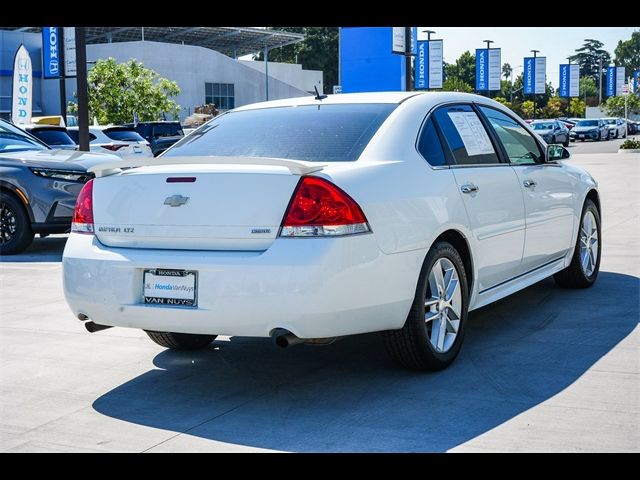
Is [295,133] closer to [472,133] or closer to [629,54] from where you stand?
[472,133]

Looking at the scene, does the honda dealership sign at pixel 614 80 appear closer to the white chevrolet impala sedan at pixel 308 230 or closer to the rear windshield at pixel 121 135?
the rear windshield at pixel 121 135

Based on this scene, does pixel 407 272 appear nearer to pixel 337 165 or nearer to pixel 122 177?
pixel 337 165

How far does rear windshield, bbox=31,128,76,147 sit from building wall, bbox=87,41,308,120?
165ft

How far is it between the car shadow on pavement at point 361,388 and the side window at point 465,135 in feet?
3.94

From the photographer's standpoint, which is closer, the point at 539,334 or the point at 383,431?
the point at 383,431

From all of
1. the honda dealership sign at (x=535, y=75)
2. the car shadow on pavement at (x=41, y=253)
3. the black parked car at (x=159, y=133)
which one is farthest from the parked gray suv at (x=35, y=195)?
the honda dealership sign at (x=535, y=75)

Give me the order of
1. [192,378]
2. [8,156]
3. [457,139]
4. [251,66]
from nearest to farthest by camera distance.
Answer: [192,378] < [457,139] < [8,156] < [251,66]

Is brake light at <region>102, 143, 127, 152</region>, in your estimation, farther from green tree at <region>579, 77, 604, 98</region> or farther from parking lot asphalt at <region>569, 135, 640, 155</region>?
green tree at <region>579, 77, 604, 98</region>

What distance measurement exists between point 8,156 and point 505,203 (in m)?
7.13

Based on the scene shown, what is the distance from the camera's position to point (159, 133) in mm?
27719

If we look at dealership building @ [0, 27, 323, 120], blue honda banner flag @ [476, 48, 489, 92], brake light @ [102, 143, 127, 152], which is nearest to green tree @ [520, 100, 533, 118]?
dealership building @ [0, 27, 323, 120]

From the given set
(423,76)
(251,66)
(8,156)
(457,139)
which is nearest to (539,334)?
(457,139)

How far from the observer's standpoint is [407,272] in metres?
4.82

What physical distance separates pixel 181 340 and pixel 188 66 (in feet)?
214
